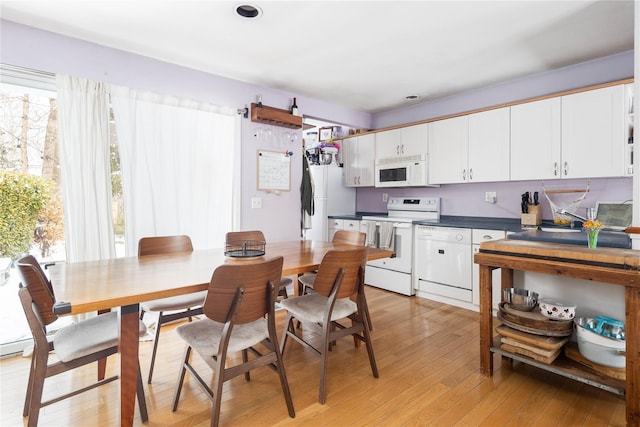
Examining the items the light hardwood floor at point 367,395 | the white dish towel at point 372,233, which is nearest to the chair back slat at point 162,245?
the light hardwood floor at point 367,395

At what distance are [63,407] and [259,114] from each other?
2.82 metres

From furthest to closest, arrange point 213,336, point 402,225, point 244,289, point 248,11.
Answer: point 402,225 → point 248,11 → point 213,336 → point 244,289

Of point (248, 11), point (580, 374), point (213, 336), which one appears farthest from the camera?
point (248, 11)

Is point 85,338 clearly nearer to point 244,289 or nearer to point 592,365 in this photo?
point 244,289

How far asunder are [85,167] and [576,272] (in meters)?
3.40

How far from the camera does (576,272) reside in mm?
1802

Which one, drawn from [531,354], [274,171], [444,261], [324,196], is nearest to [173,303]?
[274,171]

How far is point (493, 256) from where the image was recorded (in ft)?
7.06

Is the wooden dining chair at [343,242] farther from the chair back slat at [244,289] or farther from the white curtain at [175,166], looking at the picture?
the white curtain at [175,166]

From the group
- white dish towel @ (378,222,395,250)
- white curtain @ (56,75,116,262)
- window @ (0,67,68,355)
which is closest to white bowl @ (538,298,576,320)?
white dish towel @ (378,222,395,250)

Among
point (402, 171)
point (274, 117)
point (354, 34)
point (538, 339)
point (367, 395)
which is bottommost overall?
point (367, 395)

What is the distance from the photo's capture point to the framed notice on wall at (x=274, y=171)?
374 centimetres

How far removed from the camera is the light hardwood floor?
5.77 ft

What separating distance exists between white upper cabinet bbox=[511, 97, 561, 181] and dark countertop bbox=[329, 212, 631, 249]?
0.52m
